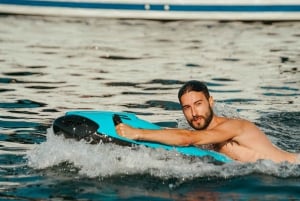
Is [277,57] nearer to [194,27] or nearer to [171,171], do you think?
[194,27]

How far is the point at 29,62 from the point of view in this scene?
645 inches

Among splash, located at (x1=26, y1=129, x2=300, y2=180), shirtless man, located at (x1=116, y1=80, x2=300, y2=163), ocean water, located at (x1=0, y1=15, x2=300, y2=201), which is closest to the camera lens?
ocean water, located at (x1=0, y1=15, x2=300, y2=201)

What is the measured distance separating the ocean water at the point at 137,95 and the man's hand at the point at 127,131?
155mm

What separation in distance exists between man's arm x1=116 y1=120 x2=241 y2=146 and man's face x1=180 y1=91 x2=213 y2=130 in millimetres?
136

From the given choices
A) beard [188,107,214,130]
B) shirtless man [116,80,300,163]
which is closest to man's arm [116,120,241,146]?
shirtless man [116,80,300,163]

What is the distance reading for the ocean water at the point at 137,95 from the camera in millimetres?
7484

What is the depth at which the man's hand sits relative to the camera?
7652 mm

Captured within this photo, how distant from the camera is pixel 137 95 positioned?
42.7 ft

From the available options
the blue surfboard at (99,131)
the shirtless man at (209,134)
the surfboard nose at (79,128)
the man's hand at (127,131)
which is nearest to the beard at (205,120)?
the shirtless man at (209,134)

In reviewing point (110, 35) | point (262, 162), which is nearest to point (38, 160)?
point (262, 162)

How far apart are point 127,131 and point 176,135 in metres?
0.51

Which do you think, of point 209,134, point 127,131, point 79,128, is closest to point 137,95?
point 79,128

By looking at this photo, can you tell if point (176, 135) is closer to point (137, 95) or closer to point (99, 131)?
point (99, 131)

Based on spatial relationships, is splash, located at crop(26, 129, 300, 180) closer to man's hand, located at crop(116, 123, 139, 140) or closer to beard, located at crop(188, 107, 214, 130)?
man's hand, located at crop(116, 123, 139, 140)
